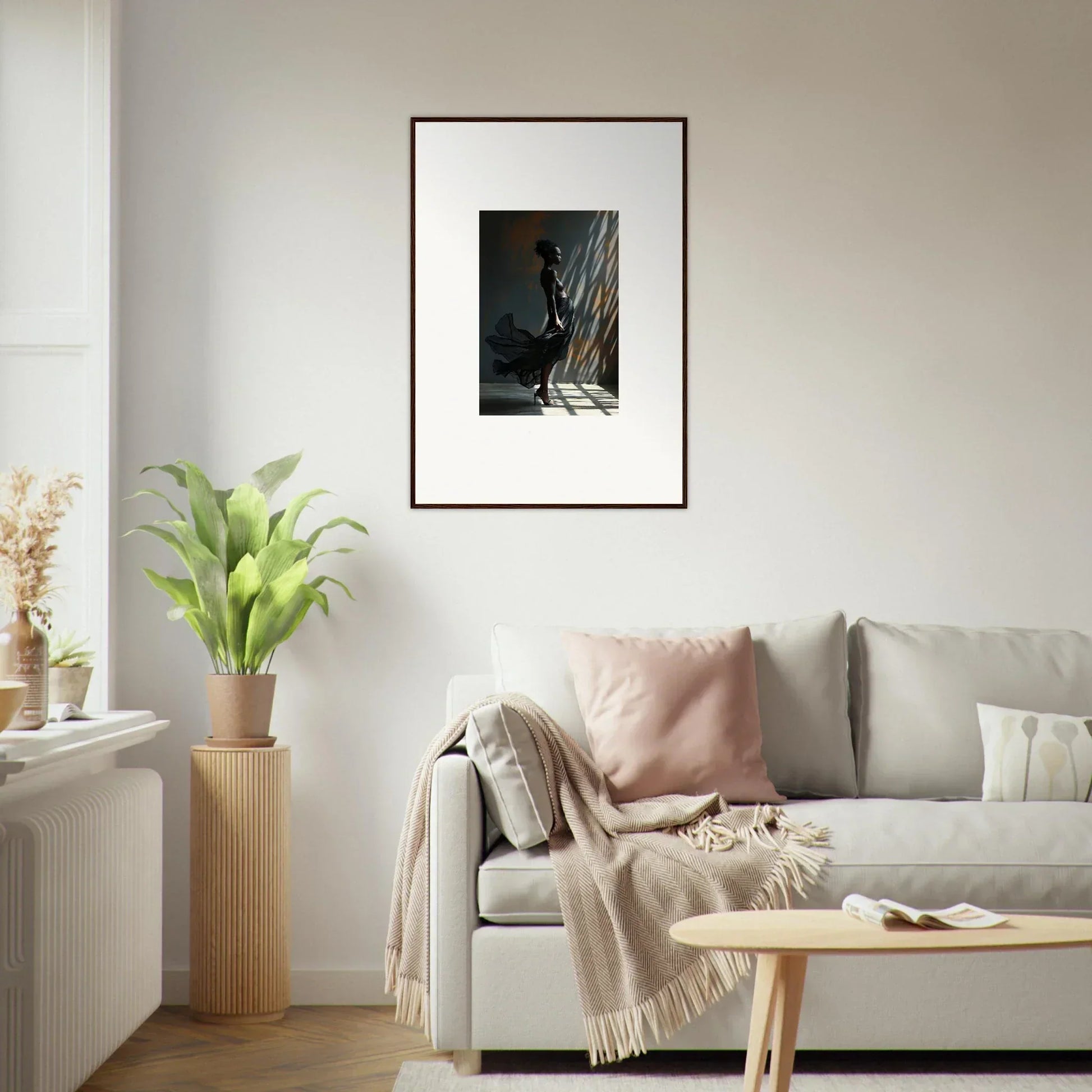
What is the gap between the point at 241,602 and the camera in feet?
9.75

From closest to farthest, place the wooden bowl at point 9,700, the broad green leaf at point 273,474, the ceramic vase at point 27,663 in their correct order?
the wooden bowl at point 9,700, the ceramic vase at point 27,663, the broad green leaf at point 273,474

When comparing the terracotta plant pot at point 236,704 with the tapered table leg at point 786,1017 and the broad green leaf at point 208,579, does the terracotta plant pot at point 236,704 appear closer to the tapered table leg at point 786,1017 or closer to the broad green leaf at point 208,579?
the broad green leaf at point 208,579

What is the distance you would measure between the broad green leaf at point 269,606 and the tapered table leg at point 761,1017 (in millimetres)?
1613

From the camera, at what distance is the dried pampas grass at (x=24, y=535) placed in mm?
2385

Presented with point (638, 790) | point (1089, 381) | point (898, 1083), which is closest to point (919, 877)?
point (898, 1083)

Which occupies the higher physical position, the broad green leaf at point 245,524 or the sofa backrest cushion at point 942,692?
the broad green leaf at point 245,524

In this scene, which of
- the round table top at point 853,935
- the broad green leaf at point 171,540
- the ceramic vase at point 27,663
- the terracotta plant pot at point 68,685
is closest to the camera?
the round table top at point 853,935

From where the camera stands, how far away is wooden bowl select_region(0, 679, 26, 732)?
2.15 metres

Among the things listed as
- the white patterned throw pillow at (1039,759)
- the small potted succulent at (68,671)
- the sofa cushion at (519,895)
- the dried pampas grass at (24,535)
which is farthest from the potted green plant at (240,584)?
the white patterned throw pillow at (1039,759)

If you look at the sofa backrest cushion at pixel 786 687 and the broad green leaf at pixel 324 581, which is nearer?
the sofa backrest cushion at pixel 786 687

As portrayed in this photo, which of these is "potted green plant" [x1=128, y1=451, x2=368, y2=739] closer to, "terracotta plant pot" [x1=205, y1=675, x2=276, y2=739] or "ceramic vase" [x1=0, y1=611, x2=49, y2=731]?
"terracotta plant pot" [x1=205, y1=675, x2=276, y2=739]

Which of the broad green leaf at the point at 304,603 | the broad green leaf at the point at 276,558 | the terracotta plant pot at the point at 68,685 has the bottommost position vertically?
the terracotta plant pot at the point at 68,685

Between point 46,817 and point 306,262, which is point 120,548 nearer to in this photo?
point 306,262

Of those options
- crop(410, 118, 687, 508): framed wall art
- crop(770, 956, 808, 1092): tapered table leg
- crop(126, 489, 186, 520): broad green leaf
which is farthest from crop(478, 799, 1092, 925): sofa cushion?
crop(126, 489, 186, 520): broad green leaf
